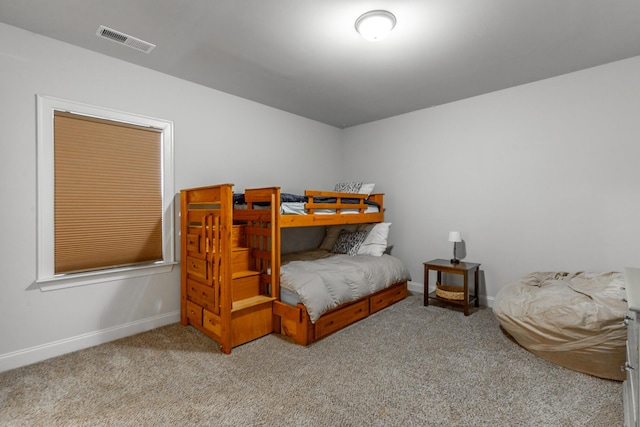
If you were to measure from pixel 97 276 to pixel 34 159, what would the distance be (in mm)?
999

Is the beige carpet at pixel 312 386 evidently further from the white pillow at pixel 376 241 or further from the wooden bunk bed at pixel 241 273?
the white pillow at pixel 376 241

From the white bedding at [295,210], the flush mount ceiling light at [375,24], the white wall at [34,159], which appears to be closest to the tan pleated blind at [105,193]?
the white wall at [34,159]

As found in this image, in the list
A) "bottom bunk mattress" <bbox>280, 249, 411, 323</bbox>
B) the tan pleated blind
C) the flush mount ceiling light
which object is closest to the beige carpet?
"bottom bunk mattress" <bbox>280, 249, 411, 323</bbox>

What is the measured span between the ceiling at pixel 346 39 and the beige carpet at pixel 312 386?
2.37 m

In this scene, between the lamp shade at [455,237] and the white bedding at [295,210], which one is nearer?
the white bedding at [295,210]

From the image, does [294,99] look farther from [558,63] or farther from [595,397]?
[595,397]

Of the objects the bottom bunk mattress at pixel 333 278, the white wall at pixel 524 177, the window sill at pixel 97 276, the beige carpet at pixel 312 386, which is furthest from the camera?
the white wall at pixel 524 177

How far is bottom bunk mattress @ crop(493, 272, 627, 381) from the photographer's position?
77.4 inches

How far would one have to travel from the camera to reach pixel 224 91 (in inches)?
131

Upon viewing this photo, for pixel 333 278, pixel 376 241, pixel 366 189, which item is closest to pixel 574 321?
pixel 333 278

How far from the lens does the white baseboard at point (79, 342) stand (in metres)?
2.20

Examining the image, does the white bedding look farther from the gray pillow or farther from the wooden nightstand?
the wooden nightstand

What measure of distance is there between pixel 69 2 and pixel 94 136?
98 centimetres

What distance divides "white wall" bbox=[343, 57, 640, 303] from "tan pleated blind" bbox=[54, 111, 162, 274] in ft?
9.56
